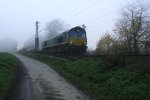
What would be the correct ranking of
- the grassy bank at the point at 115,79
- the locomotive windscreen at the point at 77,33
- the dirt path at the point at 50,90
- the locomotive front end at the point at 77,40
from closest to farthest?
the grassy bank at the point at 115,79 < the dirt path at the point at 50,90 < the locomotive front end at the point at 77,40 < the locomotive windscreen at the point at 77,33

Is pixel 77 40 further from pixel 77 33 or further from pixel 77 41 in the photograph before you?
pixel 77 33

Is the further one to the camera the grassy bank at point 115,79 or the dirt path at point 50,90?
the dirt path at point 50,90

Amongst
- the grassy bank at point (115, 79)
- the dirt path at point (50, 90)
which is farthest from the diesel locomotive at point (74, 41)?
the dirt path at point (50, 90)

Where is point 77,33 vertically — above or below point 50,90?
above

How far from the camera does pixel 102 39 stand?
10419 centimetres

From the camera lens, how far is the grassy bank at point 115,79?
1662 cm

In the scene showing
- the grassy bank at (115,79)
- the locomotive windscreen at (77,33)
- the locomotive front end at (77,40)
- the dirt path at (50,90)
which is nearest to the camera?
the grassy bank at (115,79)

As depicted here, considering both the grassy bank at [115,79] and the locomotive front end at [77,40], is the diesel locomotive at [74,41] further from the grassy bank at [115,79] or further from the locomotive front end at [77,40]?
the grassy bank at [115,79]

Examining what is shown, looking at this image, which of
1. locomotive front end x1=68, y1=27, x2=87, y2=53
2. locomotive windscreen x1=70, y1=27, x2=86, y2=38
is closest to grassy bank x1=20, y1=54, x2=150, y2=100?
locomotive front end x1=68, y1=27, x2=87, y2=53

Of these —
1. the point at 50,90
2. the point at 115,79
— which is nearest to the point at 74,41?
the point at 50,90

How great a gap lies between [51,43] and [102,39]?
4575 cm

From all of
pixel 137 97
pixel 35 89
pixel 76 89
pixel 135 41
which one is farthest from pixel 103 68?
pixel 135 41

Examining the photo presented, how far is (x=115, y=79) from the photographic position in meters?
19.9

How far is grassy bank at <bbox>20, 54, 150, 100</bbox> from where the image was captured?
1662 centimetres
